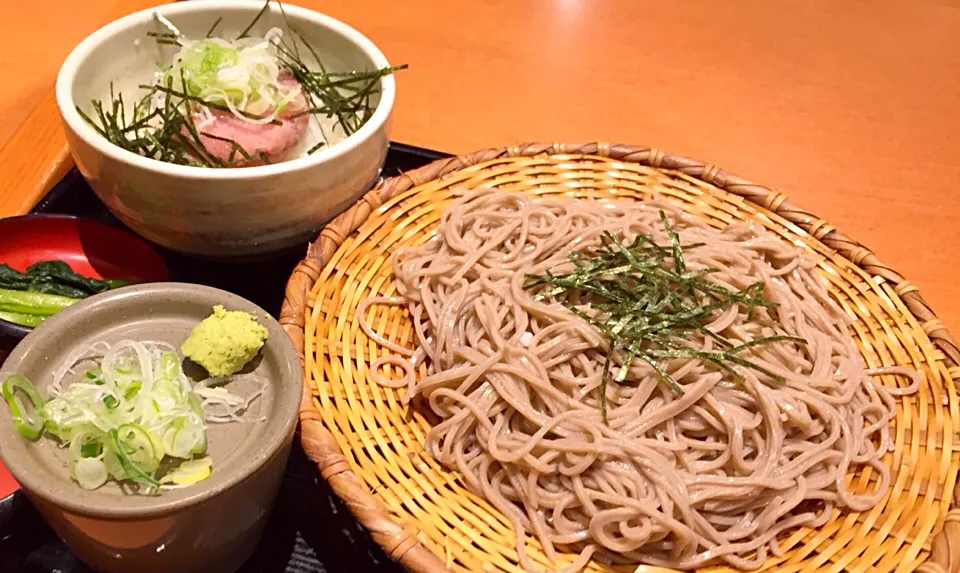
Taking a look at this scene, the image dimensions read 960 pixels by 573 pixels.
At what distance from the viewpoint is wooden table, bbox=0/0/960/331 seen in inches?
79.7

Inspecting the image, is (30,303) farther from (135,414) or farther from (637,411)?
(637,411)

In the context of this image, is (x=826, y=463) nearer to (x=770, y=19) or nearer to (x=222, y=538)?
(x=222, y=538)

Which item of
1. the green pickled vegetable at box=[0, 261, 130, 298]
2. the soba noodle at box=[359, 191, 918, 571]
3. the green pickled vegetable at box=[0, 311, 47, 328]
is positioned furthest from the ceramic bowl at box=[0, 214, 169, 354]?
the soba noodle at box=[359, 191, 918, 571]

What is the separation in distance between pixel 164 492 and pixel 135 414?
0.14 metres

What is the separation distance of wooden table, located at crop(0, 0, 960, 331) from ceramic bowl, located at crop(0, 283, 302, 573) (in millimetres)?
662

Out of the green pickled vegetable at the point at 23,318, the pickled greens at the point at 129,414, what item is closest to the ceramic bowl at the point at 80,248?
the green pickled vegetable at the point at 23,318

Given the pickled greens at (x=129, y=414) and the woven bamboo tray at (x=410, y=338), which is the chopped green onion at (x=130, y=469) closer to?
the pickled greens at (x=129, y=414)

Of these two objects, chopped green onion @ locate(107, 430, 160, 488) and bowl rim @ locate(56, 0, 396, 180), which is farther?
bowl rim @ locate(56, 0, 396, 180)

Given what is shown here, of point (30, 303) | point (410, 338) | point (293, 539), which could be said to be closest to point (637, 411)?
point (410, 338)

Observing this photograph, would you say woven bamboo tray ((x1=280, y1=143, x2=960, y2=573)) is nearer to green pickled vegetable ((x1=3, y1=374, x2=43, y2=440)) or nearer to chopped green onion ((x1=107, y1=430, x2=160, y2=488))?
chopped green onion ((x1=107, y1=430, x2=160, y2=488))

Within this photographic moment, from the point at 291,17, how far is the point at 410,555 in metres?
1.26

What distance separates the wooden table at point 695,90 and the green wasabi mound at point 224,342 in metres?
0.80

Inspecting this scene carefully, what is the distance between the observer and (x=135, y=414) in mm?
1077

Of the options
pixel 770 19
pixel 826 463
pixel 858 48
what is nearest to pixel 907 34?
pixel 858 48
